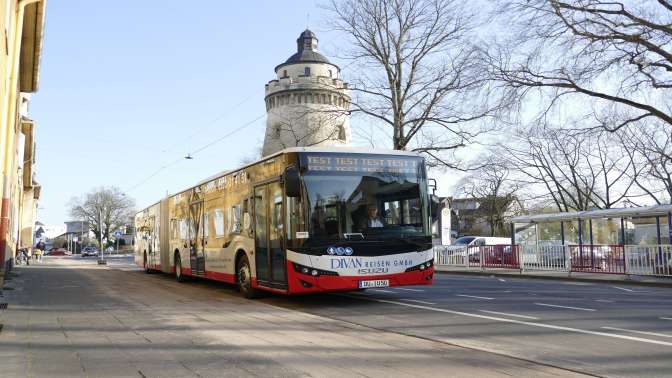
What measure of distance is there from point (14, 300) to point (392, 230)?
8198mm

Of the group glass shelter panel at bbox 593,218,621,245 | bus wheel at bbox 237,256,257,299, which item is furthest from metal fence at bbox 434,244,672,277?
bus wheel at bbox 237,256,257,299

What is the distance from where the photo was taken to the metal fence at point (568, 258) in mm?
18734

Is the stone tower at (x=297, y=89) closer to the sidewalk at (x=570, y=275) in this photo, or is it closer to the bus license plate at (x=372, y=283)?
the sidewalk at (x=570, y=275)

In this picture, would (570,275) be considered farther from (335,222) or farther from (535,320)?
(335,222)

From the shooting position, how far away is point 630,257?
19.4 metres

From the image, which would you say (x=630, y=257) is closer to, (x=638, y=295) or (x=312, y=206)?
(x=638, y=295)

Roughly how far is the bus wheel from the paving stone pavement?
1849 mm

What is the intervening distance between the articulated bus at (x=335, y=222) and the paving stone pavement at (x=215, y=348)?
834 mm

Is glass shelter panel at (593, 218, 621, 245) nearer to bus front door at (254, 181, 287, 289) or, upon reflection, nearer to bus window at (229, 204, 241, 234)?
bus window at (229, 204, 241, 234)

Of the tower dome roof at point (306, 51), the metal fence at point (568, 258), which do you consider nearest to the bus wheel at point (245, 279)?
the metal fence at point (568, 258)

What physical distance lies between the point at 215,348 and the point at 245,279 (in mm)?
6185

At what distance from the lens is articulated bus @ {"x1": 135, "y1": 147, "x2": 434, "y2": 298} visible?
10.4 meters

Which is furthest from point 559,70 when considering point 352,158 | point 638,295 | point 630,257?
point 352,158

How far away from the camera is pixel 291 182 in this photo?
33.6 ft
